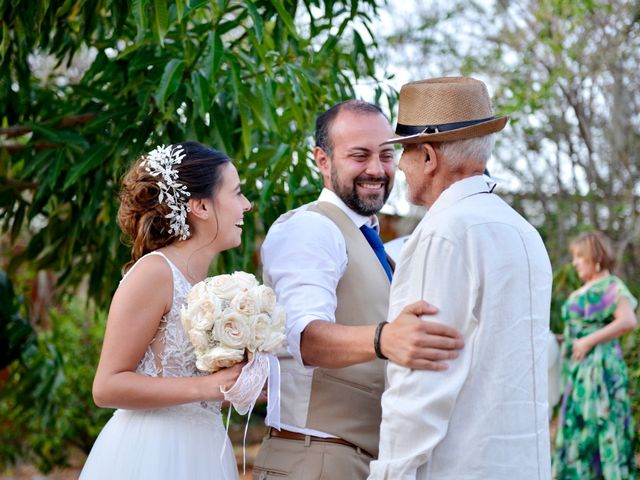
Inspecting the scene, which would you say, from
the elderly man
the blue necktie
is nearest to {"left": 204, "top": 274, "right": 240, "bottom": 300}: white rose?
the elderly man

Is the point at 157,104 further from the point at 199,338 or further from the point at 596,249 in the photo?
the point at 596,249

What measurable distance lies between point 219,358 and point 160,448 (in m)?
0.40

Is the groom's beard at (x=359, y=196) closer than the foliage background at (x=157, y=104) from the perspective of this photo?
Yes

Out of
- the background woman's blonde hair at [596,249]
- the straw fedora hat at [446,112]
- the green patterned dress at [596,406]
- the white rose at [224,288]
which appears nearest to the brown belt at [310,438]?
the white rose at [224,288]

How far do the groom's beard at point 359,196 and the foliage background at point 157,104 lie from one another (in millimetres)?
741

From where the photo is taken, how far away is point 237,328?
2.44 meters

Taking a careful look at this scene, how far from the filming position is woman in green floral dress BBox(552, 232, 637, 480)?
6.38m

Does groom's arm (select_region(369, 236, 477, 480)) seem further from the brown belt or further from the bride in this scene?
the bride

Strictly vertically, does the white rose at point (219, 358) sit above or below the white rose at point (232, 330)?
below

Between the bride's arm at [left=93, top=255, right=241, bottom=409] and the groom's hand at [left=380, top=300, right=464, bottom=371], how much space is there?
54 centimetres

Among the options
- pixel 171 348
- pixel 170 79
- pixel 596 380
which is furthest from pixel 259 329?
pixel 596 380

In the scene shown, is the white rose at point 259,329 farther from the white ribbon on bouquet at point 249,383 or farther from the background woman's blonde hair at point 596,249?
the background woman's blonde hair at point 596,249

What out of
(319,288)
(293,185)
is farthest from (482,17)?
(319,288)

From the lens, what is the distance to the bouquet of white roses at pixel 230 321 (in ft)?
7.99
